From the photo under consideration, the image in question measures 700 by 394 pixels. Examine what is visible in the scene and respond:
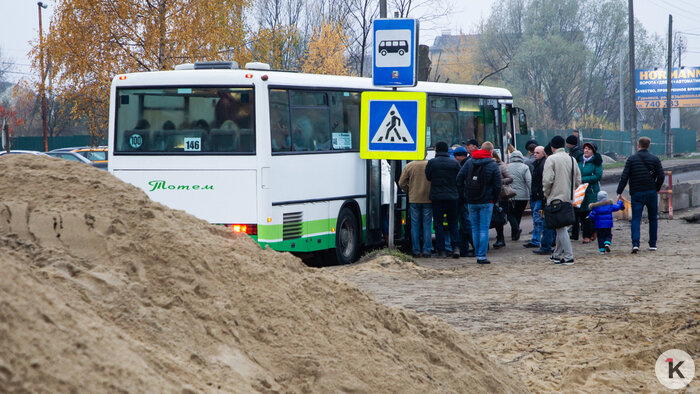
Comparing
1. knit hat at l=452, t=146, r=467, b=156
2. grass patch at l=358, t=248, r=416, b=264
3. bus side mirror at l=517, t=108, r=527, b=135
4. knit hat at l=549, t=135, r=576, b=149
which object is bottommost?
grass patch at l=358, t=248, r=416, b=264

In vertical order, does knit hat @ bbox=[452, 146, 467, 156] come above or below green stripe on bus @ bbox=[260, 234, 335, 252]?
above

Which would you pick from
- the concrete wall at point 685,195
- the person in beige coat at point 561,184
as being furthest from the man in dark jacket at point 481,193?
the concrete wall at point 685,195

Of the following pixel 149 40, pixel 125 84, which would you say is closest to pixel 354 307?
pixel 125 84

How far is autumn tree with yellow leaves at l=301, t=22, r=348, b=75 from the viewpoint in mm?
41906

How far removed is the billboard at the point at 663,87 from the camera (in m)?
67.2

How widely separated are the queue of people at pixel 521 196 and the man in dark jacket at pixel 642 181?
0.02 meters

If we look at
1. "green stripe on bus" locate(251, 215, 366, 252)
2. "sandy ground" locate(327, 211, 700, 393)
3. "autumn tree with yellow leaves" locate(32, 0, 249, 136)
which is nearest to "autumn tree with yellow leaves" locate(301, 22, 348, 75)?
"autumn tree with yellow leaves" locate(32, 0, 249, 136)

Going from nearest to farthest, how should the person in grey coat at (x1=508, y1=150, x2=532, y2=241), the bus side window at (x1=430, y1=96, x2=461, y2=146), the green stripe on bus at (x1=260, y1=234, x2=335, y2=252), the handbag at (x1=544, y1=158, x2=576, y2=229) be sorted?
1. the green stripe on bus at (x1=260, y1=234, x2=335, y2=252)
2. the handbag at (x1=544, y1=158, x2=576, y2=229)
3. the person in grey coat at (x1=508, y1=150, x2=532, y2=241)
4. the bus side window at (x1=430, y1=96, x2=461, y2=146)

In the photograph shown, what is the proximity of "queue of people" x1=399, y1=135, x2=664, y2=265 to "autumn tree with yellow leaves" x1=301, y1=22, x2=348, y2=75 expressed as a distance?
26.4 metres

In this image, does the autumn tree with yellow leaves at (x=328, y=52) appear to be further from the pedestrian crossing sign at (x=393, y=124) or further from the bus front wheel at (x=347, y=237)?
the pedestrian crossing sign at (x=393, y=124)

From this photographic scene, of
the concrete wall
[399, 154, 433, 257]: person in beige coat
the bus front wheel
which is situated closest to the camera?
the bus front wheel

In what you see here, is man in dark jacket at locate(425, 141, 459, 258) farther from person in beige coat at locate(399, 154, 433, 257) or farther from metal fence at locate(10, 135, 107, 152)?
metal fence at locate(10, 135, 107, 152)

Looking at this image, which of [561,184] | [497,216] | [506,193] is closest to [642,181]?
[561,184]

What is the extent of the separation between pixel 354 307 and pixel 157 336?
67.9 inches
